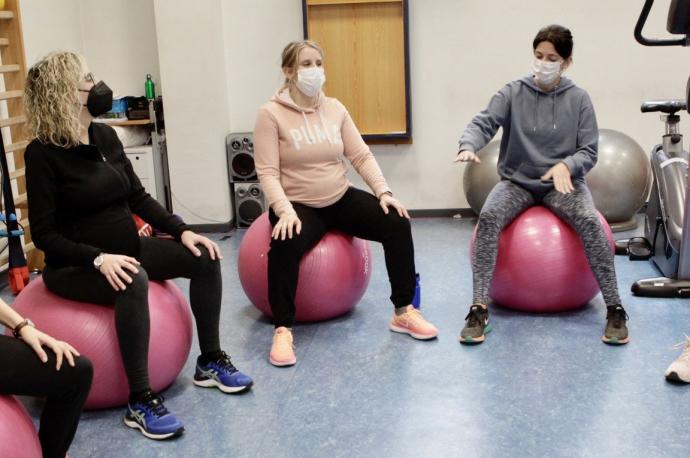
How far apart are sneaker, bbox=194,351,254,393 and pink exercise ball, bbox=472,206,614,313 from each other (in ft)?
4.16

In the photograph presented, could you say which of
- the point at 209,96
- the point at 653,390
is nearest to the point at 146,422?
the point at 653,390

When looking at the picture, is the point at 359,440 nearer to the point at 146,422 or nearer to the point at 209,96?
the point at 146,422

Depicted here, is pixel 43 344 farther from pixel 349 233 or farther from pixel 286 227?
pixel 349 233

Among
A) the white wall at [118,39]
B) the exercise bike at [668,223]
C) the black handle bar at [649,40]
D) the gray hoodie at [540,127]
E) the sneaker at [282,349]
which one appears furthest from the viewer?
the white wall at [118,39]

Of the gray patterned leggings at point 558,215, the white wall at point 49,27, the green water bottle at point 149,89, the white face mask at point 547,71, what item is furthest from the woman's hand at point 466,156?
the green water bottle at point 149,89

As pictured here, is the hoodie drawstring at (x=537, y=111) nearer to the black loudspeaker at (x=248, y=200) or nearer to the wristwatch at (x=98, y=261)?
the wristwatch at (x=98, y=261)

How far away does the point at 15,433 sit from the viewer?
6.24 ft

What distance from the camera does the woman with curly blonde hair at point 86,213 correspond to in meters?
2.47

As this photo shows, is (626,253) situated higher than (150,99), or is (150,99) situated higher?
(150,99)

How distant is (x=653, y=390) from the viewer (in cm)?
271

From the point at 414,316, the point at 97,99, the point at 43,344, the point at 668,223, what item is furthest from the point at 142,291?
the point at 668,223

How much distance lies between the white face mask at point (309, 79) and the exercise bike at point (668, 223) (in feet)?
5.29

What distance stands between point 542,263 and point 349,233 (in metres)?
0.84

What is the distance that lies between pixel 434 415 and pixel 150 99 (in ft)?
12.4
